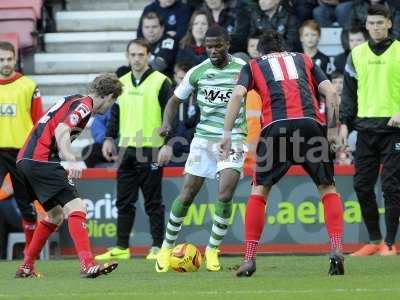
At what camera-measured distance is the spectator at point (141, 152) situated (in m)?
13.5

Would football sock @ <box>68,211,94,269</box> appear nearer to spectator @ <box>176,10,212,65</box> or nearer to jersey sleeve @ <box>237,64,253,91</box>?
jersey sleeve @ <box>237,64,253,91</box>

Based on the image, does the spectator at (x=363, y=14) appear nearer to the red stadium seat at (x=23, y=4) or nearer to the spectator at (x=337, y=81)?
the spectator at (x=337, y=81)

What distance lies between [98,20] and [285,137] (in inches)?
361

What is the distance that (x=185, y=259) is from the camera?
11.0 metres

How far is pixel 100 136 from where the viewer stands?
15383 mm

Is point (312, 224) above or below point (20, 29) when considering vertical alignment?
below

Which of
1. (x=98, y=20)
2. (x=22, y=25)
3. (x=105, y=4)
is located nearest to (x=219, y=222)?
(x=22, y=25)

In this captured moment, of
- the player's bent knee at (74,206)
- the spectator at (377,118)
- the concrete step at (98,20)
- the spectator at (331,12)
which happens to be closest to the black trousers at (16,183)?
the player's bent knee at (74,206)

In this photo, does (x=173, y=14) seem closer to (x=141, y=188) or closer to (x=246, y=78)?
(x=141, y=188)

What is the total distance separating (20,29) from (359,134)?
269 inches

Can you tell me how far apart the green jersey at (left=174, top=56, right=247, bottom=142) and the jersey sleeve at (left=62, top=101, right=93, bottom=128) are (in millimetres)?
1431

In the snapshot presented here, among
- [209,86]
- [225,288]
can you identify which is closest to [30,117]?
[209,86]

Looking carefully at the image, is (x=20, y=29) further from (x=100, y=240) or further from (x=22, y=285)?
(x=22, y=285)

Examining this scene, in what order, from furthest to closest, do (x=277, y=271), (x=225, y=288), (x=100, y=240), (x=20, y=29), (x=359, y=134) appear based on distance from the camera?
(x=20, y=29) < (x=100, y=240) < (x=359, y=134) < (x=277, y=271) < (x=225, y=288)
